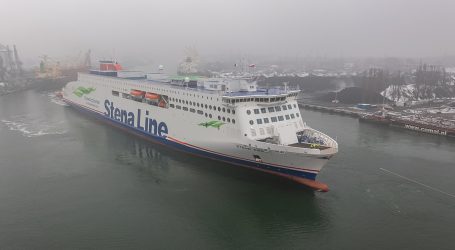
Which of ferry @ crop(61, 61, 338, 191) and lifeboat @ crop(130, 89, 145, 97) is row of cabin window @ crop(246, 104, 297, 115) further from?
lifeboat @ crop(130, 89, 145, 97)

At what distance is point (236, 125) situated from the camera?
58.3ft

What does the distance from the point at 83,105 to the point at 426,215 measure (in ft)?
108

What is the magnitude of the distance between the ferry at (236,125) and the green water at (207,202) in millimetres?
983

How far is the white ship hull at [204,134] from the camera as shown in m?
16.3

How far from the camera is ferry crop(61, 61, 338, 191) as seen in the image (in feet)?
54.3

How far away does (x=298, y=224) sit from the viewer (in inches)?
550

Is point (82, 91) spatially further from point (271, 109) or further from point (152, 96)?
point (271, 109)

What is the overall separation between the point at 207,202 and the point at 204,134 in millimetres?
5026

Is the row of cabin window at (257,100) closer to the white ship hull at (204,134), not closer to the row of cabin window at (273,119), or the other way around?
the white ship hull at (204,134)

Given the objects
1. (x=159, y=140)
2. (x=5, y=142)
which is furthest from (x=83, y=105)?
(x=159, y=140)

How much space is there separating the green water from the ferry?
0.98m

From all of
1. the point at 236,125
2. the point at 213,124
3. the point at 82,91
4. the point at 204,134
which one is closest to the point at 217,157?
the point at 204,134

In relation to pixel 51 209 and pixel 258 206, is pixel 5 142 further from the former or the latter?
pixel 258 206

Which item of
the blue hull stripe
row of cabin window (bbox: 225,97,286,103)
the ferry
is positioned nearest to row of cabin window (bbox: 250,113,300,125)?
the ferry
